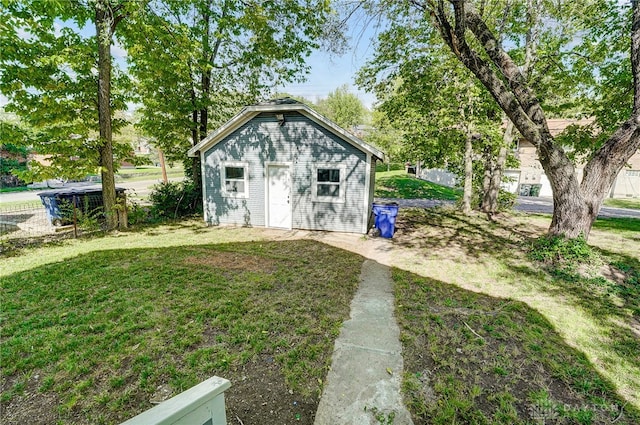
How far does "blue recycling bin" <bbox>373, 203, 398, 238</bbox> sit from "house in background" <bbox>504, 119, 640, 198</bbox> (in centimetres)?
1678

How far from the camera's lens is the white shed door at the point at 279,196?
9547mm

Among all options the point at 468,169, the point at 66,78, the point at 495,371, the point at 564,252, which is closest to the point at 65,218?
the point at 66,78

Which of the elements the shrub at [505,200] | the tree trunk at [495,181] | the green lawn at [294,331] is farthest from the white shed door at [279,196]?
the shrub at [505,200]

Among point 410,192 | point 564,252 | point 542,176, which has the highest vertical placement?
point 542,176

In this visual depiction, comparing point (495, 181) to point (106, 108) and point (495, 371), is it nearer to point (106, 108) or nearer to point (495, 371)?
point (495, 371)

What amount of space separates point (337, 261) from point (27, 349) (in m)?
5.25

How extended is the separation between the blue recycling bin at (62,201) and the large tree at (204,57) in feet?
10.5

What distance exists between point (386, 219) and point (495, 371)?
19.6 feet

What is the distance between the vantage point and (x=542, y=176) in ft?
71.5

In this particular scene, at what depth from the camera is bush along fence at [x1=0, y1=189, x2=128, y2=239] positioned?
8547 mm

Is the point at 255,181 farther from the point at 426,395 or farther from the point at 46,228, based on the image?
the point at 426,395

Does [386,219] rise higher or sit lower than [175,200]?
lower

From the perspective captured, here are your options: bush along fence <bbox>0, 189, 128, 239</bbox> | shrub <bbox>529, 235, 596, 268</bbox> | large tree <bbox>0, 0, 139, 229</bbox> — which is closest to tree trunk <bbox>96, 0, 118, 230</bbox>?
large tree <bbox>0, 0, 139, 229</bbox>

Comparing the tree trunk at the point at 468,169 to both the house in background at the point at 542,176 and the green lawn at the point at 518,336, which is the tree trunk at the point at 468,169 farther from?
the house in background at the point at 542,176
